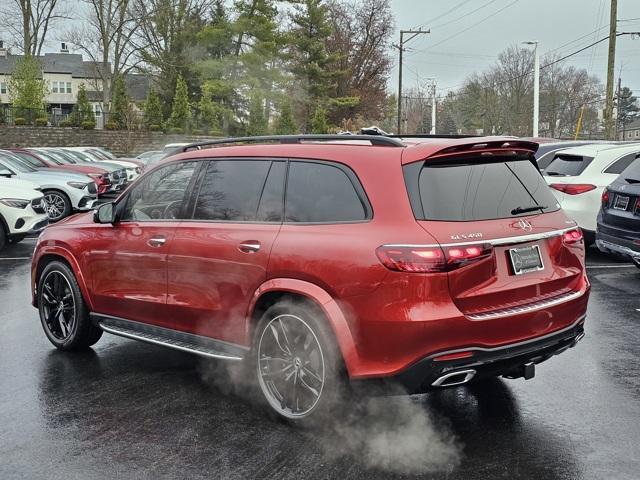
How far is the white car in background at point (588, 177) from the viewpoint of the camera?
10219 millimetres

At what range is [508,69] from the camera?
Answer: 82.9m

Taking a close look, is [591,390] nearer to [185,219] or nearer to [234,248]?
[234,248]

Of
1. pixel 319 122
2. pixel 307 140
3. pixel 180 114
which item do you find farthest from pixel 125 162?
pixel 319 122

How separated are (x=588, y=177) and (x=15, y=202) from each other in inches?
Result: 370

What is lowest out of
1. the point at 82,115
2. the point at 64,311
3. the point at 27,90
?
the point at 64,311

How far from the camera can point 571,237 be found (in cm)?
441

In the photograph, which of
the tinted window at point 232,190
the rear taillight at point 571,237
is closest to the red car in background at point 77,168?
the tinted window at point 232,190

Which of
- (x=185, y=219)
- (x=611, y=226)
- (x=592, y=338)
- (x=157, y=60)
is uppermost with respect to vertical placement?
(x=157, y=60)

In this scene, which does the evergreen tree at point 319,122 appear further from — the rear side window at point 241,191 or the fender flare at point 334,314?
the fender flare at point 334,314

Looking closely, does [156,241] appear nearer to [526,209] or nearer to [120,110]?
[526,209]

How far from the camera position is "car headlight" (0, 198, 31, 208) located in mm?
11820

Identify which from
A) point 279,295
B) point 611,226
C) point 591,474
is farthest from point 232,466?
point 611,226

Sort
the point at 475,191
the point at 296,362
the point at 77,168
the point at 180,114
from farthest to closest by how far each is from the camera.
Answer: the point at 180,114 → the point at 77,168 → the point at 296,362 → the point at 475,191

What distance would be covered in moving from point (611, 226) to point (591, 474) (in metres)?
5.47
